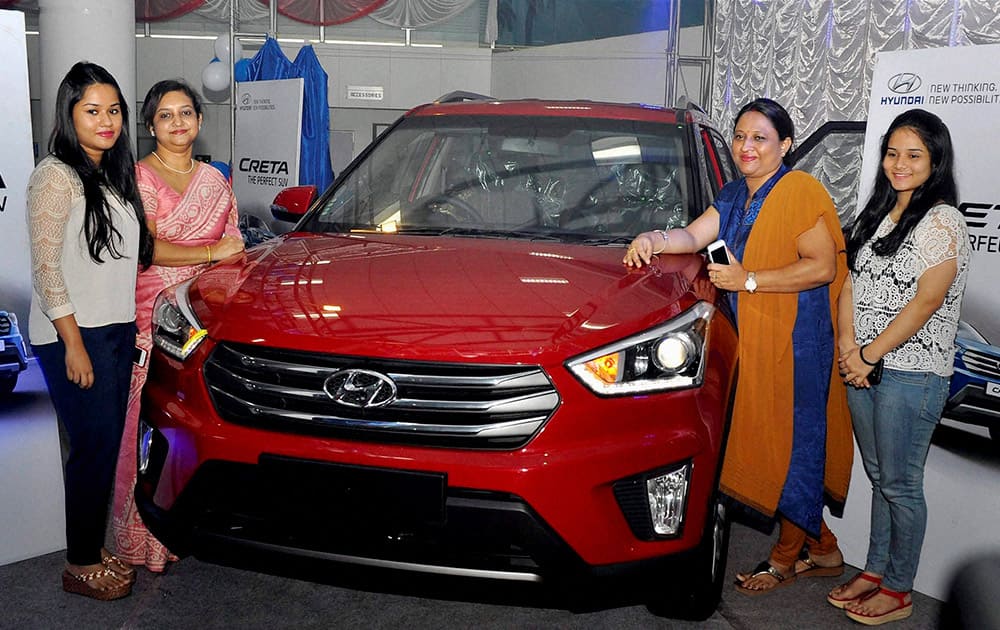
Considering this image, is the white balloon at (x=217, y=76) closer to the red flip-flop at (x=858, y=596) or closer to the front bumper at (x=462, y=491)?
the front bumper at (x=462, y=491)

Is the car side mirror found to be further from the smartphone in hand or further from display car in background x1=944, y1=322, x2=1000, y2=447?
display car in background x1=944, y1=322, x2=1000, y2=447

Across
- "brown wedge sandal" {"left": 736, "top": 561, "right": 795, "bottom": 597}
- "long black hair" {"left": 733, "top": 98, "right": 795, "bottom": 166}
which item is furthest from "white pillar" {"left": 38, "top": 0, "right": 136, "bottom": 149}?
"brown wedge sandal" {"left": 736, "top": 561, "right": 795, "bottom": 597}

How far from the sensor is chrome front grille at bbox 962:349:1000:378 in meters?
3.07

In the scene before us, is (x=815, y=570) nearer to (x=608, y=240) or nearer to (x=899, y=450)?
(x=899, y=450)

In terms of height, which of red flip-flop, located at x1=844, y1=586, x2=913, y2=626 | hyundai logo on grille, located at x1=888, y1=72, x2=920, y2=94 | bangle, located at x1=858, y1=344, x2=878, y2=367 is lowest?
A: red flip-flop, located at x1=844, y1=586, x2=913, y2=626

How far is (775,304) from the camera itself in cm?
272

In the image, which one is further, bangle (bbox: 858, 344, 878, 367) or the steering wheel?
the steering wheel

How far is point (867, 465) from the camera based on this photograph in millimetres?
2898

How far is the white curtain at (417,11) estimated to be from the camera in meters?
11.7

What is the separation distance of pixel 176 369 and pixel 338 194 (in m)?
1.15

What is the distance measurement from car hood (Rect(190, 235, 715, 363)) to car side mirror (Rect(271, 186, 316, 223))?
2.01 feet

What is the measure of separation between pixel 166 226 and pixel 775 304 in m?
1.75

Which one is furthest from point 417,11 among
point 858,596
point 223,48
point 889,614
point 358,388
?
point 358,388

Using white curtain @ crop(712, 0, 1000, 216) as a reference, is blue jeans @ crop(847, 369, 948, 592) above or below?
below
